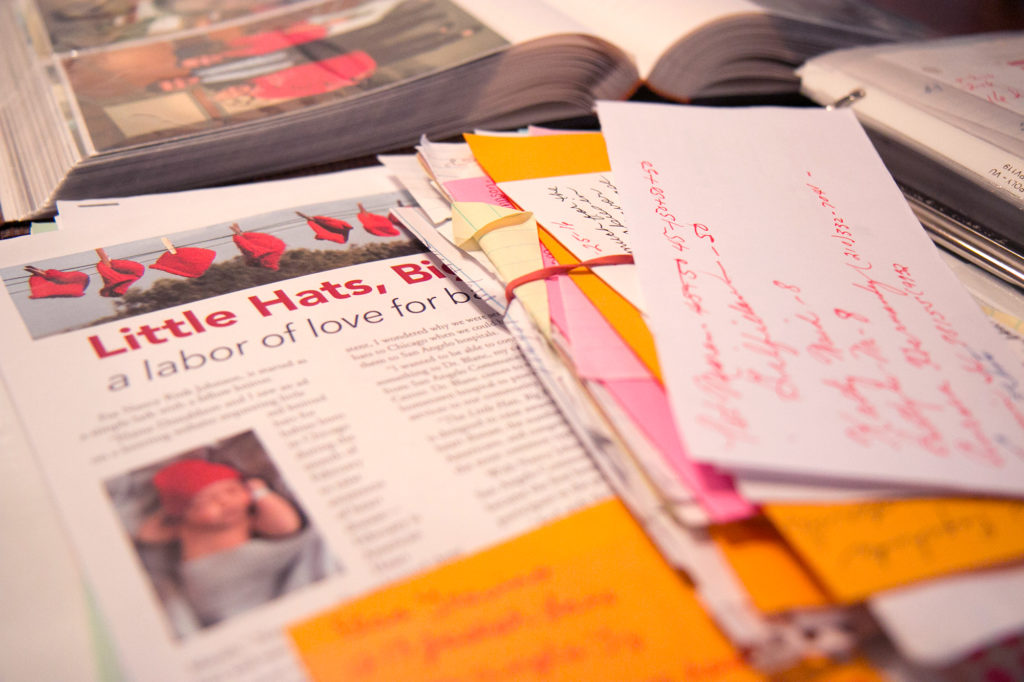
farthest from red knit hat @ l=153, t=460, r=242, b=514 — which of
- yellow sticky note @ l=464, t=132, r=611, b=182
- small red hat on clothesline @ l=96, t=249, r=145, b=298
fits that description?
yellow sticky note @ l=464, t=132, r=611, b=182

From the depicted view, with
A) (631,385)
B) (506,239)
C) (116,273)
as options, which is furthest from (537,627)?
(116,273)

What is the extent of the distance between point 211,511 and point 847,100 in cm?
58

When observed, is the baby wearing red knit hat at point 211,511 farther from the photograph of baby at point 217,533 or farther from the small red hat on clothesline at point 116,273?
the small red hat on clothesline at point 116,273

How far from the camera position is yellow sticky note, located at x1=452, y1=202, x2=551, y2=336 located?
0.40m

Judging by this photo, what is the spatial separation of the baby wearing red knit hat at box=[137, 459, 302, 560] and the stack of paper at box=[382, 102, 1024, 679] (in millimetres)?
156

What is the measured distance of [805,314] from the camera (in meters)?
0.37

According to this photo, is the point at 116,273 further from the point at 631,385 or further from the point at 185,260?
the point at 631,385

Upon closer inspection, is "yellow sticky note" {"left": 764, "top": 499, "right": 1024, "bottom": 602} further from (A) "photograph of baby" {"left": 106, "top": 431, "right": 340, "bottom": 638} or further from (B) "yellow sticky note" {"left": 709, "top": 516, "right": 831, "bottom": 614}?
(A) "photograph of baby" {"left": 106, "top": 431, "right": 340, "bottom": 638}

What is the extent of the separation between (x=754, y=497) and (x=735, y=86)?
0.49 m

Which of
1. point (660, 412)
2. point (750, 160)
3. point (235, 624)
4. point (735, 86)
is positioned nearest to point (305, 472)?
point (235, 624)

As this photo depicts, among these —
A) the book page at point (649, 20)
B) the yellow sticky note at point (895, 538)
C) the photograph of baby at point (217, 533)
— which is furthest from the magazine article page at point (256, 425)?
the book page at point (649, 20)

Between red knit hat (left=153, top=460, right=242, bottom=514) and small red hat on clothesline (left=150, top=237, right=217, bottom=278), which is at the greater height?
small red hat on clothesline (left=150, top=237, right=217, bottom=278)

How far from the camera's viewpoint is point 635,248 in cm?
39

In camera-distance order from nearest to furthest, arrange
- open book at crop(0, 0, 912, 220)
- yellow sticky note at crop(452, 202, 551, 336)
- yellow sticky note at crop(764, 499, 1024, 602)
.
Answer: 1. yellow sticky note at crop(764, 499, 1024, 602)
2. yellow sticky note at crop(452, 202, 551, 336)
3. open book at crop(0, 0, 912, 220)
